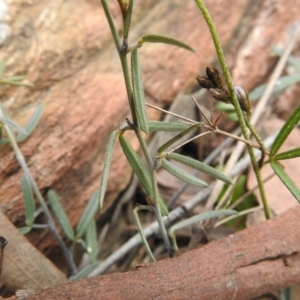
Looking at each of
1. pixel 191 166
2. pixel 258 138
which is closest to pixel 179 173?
pixel 191 166

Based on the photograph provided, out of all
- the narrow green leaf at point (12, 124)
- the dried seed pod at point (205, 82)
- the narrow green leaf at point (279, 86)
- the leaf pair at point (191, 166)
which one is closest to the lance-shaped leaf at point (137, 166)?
the leaf pair at point (191, 166)

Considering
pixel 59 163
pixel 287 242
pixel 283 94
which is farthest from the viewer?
pixel 283 94

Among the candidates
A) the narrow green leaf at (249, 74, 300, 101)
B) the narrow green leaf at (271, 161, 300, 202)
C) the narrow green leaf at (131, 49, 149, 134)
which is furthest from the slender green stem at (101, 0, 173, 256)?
the narrow green leaf at (249, 74, 300, 101)

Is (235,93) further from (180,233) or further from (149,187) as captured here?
(180,233)

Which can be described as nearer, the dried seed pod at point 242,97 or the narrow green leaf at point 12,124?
the dried seed pod at point 242,97

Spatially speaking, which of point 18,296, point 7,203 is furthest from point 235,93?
point 7,203

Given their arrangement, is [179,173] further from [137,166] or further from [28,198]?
[28,198]

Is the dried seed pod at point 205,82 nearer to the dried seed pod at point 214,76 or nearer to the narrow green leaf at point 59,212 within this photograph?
the dried seed pod at point 214,76
